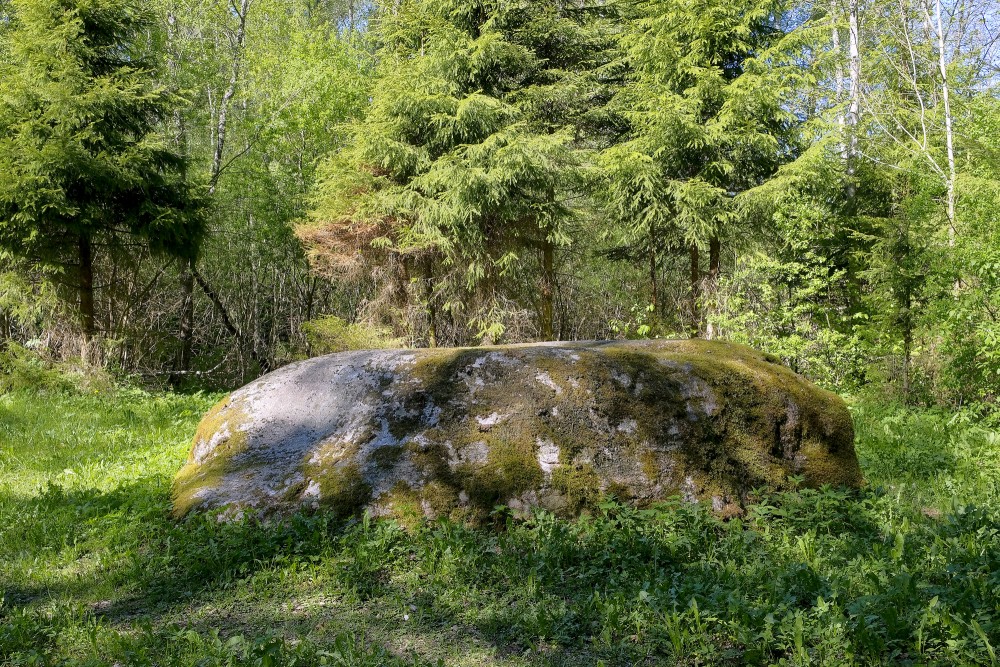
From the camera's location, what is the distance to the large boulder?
174 inches

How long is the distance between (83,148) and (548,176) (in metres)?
7.78

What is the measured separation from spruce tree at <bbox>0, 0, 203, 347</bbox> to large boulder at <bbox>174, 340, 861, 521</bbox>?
306 inches

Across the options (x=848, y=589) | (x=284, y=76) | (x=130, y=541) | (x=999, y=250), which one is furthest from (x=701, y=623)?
(x=284, y=76)

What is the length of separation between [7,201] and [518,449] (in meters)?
10.2

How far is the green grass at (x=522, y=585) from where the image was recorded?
112 inches

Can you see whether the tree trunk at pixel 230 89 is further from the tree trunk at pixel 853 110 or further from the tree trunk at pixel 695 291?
the tree trunk at pixel 853 110

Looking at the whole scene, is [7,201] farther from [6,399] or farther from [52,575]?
[52,575]

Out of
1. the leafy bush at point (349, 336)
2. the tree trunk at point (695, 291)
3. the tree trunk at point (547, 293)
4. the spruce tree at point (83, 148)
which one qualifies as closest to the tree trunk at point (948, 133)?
the tree trunk at point (695, 291)

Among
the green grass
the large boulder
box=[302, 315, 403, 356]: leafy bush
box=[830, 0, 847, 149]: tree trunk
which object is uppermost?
box=[830, 0, 847, 149]: tree trunk

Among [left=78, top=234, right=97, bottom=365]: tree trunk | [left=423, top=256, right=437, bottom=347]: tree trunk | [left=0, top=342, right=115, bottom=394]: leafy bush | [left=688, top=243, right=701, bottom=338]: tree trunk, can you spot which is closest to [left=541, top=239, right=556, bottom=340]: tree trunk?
[left=423, top=256, right=437, bottom=347]: tree trunk

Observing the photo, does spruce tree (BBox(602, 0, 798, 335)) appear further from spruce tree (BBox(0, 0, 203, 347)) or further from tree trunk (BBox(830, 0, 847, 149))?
spruce tree (BBox(0, 0, 203, 347))

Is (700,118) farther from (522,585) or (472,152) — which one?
(522,585)

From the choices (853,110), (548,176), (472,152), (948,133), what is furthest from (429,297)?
(948,133)

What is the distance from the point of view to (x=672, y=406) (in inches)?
188
